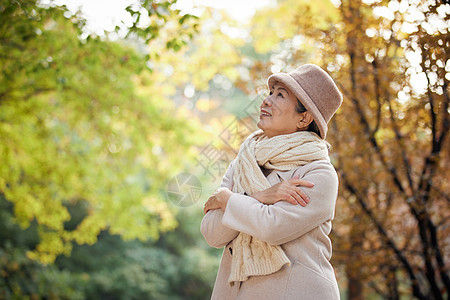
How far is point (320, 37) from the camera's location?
3.29 meters

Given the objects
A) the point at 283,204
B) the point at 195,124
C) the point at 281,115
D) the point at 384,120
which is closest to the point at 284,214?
the point at 283,204

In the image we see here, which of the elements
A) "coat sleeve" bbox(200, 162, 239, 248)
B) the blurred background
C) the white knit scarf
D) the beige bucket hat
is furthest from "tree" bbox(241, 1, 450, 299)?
"coat sleeve" bbox(200, 162, 239, 248)

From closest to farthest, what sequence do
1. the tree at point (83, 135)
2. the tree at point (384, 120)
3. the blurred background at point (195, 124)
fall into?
the tree at point (384, 120) → the blurred background at point (195, 124) → the tree at point (83, 135)

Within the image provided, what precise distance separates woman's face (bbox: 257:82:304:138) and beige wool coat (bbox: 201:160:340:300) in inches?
6.2

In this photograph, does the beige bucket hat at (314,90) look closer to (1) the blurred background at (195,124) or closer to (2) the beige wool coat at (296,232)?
(2) the beige wool coat at (296,232)

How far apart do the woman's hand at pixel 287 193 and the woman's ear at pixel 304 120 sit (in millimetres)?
199

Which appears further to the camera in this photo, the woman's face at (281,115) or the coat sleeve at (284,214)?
the woman's face at (281,115)

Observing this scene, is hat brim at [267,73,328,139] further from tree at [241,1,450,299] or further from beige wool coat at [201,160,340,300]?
→ tree at [241,1,450,299]

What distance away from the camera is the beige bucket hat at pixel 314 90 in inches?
58.6

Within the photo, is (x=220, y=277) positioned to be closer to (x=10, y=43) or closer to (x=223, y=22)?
(x=10, y=43)

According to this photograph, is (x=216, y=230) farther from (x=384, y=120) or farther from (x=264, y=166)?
(x=384, y=120)

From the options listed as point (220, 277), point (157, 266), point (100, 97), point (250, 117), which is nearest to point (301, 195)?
point (220, 277)

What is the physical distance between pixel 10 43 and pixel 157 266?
6.43 metres

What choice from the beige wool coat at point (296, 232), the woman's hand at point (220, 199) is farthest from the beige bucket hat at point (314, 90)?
the woman's hand at point (220, 199)
